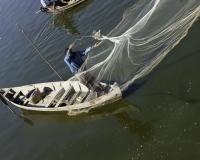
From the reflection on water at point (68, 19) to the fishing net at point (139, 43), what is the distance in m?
6.84

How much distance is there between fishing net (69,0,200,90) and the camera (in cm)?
779

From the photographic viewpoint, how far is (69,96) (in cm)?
956

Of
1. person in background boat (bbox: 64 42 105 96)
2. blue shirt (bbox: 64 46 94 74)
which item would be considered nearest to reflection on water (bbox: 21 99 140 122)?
person in background boat (bbox: 64 42 105 96)

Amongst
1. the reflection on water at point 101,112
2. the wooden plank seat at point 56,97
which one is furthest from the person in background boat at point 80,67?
the wooden plank seat at point 56,97

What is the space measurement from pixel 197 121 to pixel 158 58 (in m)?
2.08

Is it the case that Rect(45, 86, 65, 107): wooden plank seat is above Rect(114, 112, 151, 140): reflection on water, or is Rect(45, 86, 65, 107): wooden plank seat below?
above

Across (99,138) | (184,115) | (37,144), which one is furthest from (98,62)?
(37,144)

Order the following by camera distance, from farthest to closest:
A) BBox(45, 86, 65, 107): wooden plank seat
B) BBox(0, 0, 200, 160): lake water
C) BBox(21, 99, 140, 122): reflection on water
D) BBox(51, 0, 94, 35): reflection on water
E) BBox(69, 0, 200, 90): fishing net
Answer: BBox(51, 0, 94, 35): reflection on water
BBox(45, 86, 65, 107): wooden plank seat
BBox(21, 99, 140, 122): reflection on water
BBox(69, 0, 200, 90): fishing net
BBox(0, 0, 200, 160): lake water

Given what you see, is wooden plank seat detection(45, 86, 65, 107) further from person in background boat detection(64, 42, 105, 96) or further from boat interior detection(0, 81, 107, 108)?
person in background boat detection(64, 42, 105, 96)

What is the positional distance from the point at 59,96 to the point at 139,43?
364 centimetres

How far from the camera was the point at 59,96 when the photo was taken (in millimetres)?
9648

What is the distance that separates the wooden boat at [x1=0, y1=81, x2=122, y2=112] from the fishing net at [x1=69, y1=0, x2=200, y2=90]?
1.85ft

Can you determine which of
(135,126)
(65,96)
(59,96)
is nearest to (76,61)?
(65,96)

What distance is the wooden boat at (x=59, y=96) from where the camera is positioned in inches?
324
